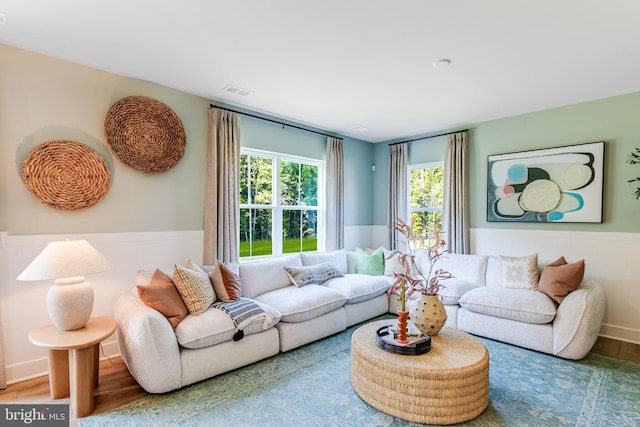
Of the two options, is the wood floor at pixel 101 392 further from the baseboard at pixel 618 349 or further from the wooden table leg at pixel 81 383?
the baseboard at pixel 618 349

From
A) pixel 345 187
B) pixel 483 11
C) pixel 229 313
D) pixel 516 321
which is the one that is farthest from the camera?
pixel 345 187

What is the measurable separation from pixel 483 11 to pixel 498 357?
9.36 ft

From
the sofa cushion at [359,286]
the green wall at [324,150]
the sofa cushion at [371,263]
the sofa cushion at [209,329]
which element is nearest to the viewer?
the sofa cushion at [209,329]

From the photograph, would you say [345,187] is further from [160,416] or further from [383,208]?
[160,416]

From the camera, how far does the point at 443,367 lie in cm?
208

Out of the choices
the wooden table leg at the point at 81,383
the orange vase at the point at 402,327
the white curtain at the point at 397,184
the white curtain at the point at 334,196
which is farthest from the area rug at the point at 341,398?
the white curtain at the point at 397,184

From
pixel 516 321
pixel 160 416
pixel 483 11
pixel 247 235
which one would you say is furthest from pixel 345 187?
pixel 160 416

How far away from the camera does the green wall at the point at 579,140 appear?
3.51 meters

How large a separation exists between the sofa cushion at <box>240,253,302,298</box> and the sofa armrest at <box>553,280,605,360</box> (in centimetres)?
272

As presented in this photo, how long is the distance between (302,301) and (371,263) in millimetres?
1609

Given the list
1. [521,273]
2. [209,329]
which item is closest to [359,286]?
[521,273]

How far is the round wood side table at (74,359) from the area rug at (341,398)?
16 centimetres

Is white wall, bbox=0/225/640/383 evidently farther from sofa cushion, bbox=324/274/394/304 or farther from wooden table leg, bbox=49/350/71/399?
sofa cushion, bbox=324/274/394/304

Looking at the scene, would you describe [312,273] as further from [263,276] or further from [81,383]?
[81,383]
